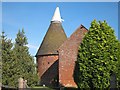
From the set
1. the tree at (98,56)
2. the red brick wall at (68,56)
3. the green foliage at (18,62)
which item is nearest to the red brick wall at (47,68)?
the green foliage at (18,62)

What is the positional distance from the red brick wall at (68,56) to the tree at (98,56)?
14.6 feet

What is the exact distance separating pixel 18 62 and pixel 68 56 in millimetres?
5273

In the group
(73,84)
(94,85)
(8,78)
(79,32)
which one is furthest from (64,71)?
(8,78)

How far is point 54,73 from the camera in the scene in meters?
39.0

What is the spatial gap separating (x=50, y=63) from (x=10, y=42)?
1391 cm

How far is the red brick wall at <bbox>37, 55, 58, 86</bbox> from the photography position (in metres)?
38.8

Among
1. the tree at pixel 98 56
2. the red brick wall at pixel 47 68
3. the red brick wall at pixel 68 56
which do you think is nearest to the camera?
the tree at pixel 98 56

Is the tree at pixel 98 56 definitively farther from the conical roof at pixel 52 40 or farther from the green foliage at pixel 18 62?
the conical roof at pixel 52 40

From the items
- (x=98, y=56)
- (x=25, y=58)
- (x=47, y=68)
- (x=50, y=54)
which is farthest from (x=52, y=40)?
(x=98, y=56)

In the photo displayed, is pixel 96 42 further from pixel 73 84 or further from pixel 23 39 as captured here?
pixel 23 39

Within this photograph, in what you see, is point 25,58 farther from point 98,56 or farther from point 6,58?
point 98,56

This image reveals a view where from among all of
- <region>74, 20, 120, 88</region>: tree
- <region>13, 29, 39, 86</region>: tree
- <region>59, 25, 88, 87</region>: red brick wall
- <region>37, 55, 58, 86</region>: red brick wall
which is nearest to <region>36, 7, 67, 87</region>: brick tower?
<region>37, 55, 58, 86</region>: red brick wall

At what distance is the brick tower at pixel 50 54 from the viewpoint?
38781 millimetres

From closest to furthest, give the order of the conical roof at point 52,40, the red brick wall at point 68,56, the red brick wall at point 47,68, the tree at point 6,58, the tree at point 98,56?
1. the tree at point 6,58
2. the tree at point 98,56
3. the red brick wall at point 68,56
4. the red brick wall at point 47,68
5. the conical roof at point 52,40
